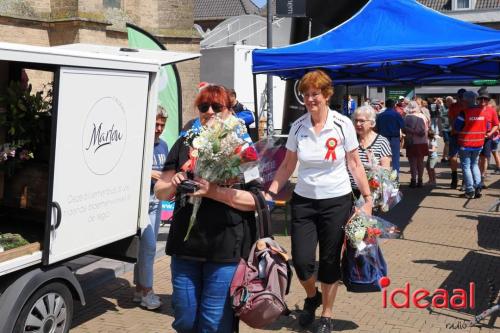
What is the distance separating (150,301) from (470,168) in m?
7.78

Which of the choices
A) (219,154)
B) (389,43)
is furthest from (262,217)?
(389,43)

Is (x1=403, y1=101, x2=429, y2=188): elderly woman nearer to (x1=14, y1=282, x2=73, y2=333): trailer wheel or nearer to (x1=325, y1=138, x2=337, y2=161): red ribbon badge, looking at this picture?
(x1=325, y1=138, x2=337, y2=161): red ribbon badge

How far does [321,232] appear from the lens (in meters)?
4.61

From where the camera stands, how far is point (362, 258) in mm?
4656

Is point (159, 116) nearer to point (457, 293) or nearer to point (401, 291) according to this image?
point (401, 291)

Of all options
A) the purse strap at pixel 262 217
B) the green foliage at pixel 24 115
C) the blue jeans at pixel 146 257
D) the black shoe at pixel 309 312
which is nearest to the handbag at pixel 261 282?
the purse strap at pixel 262 217

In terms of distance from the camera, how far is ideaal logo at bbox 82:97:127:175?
421 cm

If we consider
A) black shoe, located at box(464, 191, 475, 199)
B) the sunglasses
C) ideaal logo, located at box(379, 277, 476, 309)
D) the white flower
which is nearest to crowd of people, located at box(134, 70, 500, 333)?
the sunglasses

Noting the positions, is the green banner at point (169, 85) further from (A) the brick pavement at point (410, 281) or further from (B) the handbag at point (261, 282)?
(B) the handbag at point (261, 282)

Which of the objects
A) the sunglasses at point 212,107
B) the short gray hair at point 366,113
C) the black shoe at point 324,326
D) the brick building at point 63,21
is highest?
the brick building at point 63,21

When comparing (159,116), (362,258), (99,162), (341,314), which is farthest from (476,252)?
(99,162)

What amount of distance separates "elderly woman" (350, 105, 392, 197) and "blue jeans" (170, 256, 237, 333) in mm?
2862

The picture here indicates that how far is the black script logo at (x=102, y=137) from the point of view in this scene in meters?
4.24

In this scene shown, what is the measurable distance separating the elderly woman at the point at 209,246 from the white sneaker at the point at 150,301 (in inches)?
79.7
